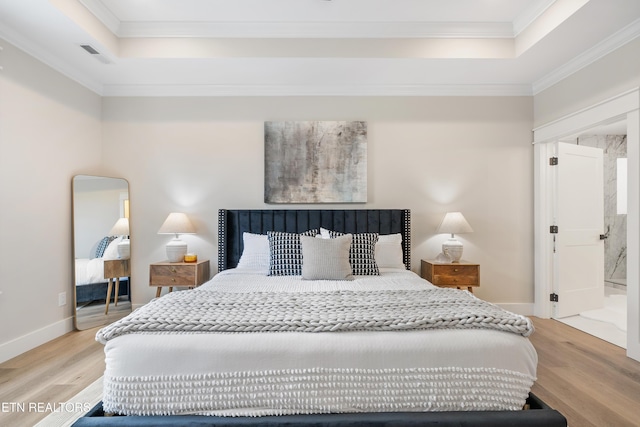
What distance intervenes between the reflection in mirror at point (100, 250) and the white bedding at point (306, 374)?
239cm

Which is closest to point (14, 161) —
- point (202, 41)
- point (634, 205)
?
point (202, 41)

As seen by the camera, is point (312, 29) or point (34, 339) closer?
point (34, 339)

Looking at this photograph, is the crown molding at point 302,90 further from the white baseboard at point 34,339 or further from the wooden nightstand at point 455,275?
the white baseboard at point 34,339

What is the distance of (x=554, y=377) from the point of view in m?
2.37

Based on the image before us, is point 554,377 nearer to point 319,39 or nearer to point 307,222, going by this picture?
point 307,222

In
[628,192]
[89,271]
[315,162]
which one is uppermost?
[315,162]

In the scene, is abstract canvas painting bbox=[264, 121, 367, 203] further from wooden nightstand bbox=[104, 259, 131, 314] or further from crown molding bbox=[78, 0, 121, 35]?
wooden nightstand bbox=[104, 259, 131, 314]

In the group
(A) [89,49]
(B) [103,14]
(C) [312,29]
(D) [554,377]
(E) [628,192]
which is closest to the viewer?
(D) [554,377]

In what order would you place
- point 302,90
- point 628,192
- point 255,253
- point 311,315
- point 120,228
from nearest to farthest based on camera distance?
point 311,315, point 628,192, point 255,253, point 120,228, point 302,90

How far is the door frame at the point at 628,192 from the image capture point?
8.77 ft

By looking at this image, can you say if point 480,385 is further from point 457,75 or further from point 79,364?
point 457,75

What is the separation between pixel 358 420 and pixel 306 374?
0.92 ft

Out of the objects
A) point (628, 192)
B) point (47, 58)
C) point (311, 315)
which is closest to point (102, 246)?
point (47, 58)

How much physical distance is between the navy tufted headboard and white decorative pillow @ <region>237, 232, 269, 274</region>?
0.24 meters
